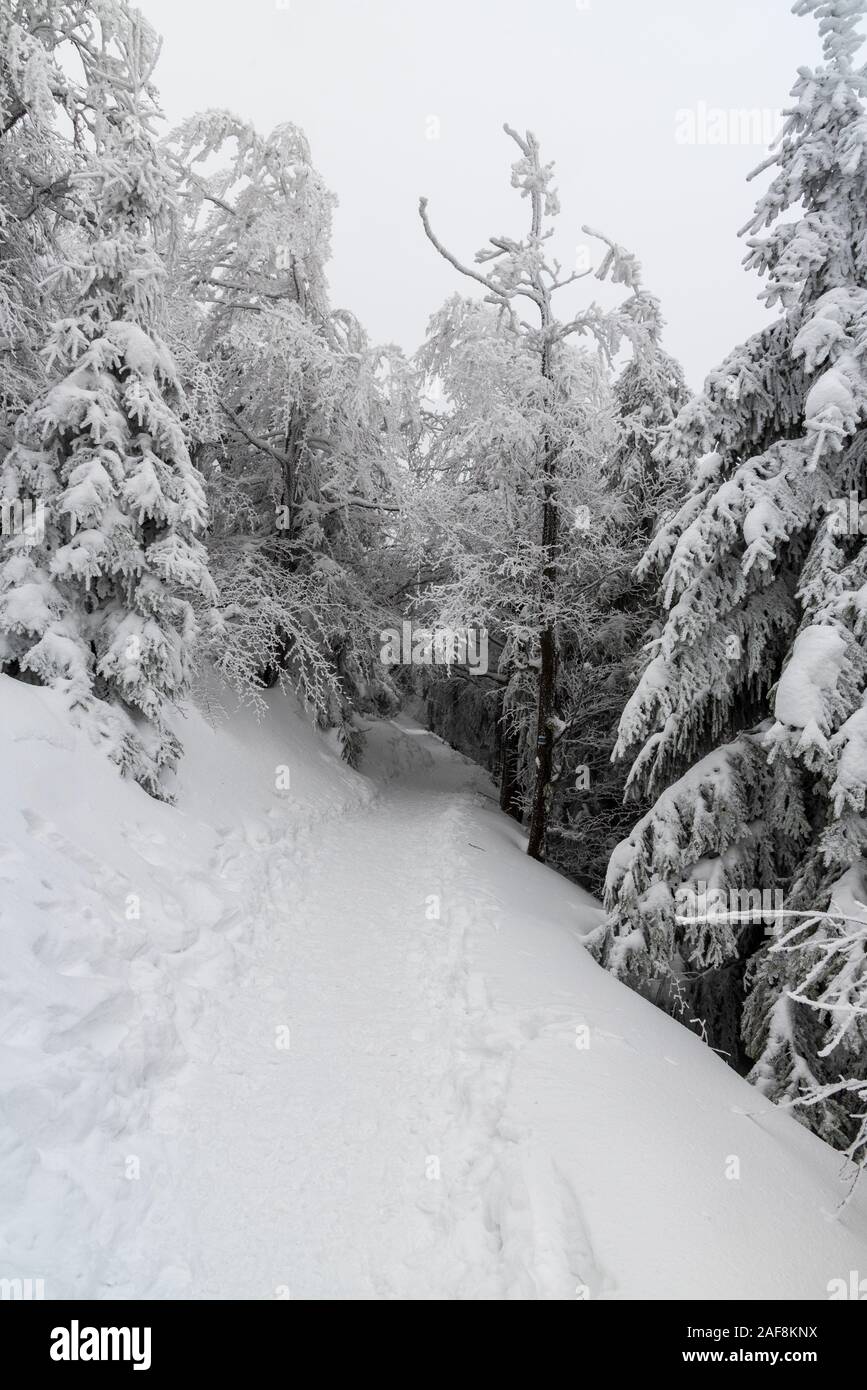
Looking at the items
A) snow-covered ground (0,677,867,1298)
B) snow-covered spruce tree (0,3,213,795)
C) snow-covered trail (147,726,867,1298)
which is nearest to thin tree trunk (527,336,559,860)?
snow-covered ground (0,677,867,1298)

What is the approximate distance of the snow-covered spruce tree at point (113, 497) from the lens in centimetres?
727

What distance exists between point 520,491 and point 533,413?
1.25 metres

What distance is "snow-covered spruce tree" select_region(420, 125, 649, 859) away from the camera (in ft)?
34.0

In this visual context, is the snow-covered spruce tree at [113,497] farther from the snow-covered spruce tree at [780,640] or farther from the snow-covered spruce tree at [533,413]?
the snow-covered spruce tree at [780,640]

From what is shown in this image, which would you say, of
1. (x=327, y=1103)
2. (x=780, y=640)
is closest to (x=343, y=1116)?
(x=327, y=1103)

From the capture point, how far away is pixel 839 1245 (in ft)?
13.2

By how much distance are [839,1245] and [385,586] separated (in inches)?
548

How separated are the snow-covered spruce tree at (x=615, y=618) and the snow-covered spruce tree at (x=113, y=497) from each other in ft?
20.4

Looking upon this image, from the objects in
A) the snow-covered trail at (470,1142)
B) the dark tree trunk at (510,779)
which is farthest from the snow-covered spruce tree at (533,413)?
the dark tree trunk at (510,779)

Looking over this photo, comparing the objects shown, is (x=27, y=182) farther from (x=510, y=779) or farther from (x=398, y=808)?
(x=510, y=779)

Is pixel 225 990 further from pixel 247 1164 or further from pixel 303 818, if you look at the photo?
pixel 303 818

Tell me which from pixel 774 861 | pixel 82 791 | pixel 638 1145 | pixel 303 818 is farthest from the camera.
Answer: pixel 303 818

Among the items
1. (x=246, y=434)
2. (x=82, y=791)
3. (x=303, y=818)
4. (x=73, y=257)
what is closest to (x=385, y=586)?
(x=246, y=434)

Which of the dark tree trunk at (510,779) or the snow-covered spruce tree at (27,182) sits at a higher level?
the snow-covered spruce tree at (27,182)
